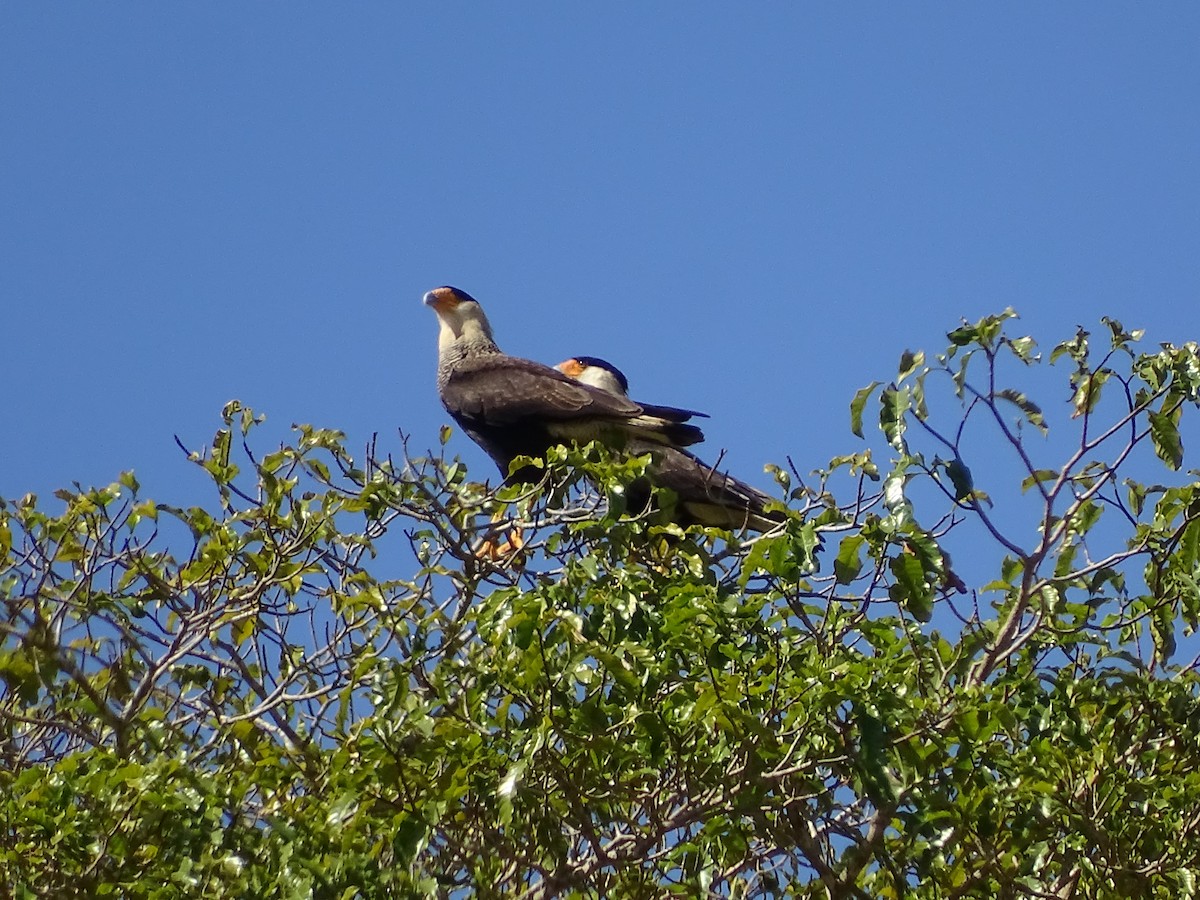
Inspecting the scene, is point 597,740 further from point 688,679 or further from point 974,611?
point 974,611

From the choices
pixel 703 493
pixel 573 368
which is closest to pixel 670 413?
pixel 703 493

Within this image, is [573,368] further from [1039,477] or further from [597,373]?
[1039,477]

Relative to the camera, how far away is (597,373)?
8.90m

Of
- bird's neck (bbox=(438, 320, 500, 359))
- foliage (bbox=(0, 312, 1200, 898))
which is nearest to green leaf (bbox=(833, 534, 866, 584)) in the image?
foliage (bbox=(0, 312, 1200, 898))

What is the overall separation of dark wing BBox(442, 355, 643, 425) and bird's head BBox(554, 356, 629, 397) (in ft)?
3.76

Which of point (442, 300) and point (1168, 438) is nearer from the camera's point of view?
point (1168, 438)

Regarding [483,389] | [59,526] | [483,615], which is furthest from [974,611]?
[483,389]

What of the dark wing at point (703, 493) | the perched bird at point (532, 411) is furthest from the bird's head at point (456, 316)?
the dark wing at point (703, 493)

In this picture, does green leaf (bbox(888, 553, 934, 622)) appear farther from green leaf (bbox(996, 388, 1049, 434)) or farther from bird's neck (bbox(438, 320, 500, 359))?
bird's neck (bbox(438, 320, 500, 359))

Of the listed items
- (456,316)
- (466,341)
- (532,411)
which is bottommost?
(532,411)

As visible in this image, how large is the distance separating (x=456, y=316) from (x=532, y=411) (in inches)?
73.8

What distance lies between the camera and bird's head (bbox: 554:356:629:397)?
28.9ft

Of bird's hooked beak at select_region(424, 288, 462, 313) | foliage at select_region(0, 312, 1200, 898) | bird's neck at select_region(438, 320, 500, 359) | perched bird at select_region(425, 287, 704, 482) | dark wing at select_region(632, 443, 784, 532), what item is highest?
bird's hooked beak at select_region(424, 288, 462, 313)

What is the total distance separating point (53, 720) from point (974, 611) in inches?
89.3
